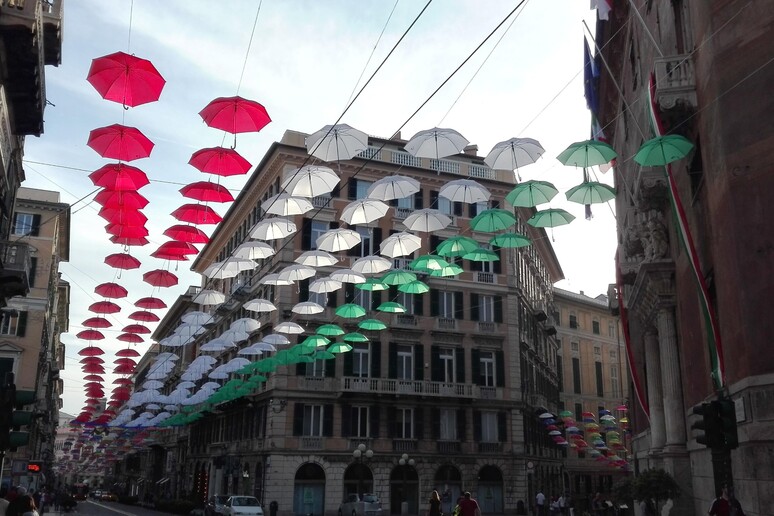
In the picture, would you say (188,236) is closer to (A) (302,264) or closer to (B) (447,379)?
(A) (302,264)

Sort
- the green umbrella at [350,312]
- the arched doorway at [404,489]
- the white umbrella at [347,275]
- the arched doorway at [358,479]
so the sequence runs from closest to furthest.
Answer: the white umbrella at [347,275]
the green umbrella at [350,312]
the arched doorway at [358,479]
the arched doorway at [404,489]

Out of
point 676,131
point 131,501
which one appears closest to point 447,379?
point 676,131

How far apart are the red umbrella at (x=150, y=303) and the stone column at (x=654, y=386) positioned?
69.3 feet

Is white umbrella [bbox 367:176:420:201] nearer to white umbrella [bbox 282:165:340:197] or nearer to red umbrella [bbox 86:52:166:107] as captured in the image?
white umbrella [bbox 282:165:340:197]

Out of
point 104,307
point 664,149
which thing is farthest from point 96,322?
point 664,149

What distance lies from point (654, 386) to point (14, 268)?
19.4 meters

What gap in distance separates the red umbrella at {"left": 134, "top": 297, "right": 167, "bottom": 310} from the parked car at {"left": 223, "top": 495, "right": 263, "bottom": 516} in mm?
9117

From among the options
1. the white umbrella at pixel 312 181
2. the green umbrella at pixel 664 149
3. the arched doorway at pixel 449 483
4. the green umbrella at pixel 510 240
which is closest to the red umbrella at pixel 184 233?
the white umbrella at pixel 312 181

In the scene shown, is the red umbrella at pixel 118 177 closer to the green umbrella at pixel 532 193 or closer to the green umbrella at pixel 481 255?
the green umbrella at pixel 532 193

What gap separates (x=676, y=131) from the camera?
1627 cm

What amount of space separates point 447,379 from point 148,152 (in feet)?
99.6

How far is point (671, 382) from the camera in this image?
1911cm

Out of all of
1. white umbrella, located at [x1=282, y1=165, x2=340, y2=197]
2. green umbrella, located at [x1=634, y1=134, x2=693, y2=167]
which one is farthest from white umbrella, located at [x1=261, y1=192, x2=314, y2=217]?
green umbrella, located at [x1=634, y1=134, x2=693, y2=167]

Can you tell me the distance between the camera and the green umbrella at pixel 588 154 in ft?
51.6
